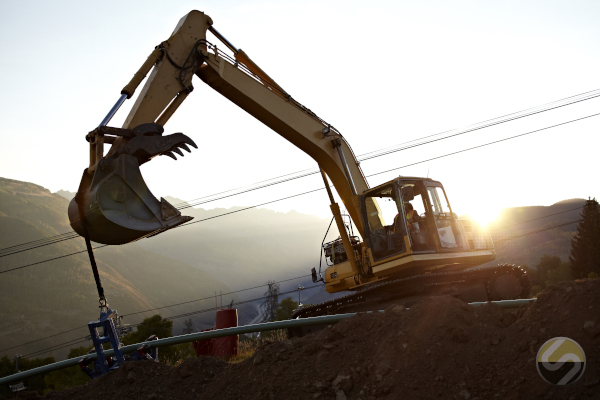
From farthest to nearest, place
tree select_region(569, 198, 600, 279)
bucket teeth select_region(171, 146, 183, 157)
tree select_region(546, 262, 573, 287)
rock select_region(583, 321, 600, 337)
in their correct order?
tree select_region(546, 262, 573, 287)
tree select_region(569, 198, 600, 279)
bucket teeth select_region(171, 146, 183, 157)
rock select_region(583, 321, 600, 337)

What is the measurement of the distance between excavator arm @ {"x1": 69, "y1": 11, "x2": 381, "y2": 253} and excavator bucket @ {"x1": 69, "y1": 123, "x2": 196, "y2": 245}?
0.04 feet

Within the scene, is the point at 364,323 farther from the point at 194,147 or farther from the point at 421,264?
the point at 421,264

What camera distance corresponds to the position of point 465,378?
3.14 m

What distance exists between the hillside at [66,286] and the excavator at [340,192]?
11977cm

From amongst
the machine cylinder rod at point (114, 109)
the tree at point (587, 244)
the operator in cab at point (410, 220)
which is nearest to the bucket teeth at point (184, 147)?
the machine cylinder rod at point (114, 109)

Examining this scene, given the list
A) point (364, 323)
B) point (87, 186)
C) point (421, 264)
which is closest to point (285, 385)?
point (364, 323)

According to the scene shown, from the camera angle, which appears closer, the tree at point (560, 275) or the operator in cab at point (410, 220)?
the operator in cab at point (410, 220)

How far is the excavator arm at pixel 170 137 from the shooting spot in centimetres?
547

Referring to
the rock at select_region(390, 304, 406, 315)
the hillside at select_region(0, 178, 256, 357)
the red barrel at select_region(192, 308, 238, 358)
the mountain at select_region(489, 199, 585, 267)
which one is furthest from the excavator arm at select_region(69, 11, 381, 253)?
the hillside at select_region(0, 178, 256, 357)

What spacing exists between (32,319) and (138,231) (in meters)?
136

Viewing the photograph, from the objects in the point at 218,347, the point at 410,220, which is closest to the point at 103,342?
the point at 218,347

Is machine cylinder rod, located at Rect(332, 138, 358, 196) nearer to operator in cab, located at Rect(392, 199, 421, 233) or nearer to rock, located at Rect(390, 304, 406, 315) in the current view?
operator in cab, located at Rect(392, 199, 421, 233)

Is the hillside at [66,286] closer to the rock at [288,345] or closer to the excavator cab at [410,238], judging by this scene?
the excavator cab at [410,238]

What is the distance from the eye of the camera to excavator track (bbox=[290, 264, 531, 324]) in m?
8.90
